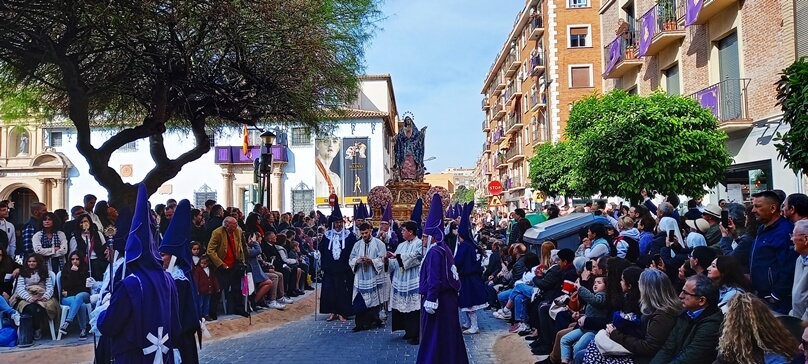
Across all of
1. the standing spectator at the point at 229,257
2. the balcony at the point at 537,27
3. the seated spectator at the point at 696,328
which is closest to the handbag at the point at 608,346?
the seated spectator at the point at 696,328

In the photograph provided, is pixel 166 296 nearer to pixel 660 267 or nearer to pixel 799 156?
pixel 660 267

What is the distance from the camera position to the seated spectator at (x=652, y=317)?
5.46m

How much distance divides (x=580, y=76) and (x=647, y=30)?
67.4 ft

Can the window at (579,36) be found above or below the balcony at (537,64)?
above

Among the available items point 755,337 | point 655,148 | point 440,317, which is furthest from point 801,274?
point 655,148

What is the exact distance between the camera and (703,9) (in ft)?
58.9

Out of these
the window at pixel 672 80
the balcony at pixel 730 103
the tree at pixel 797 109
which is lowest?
the tree at pixel 797 109

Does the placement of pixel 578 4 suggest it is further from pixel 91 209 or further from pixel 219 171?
pixel 91 209

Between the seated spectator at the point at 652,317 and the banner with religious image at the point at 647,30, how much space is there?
17.4 meters

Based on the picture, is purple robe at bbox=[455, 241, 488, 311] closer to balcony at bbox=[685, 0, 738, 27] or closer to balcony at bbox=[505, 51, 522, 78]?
balcony at bbox=[685, 0, 738, 27]

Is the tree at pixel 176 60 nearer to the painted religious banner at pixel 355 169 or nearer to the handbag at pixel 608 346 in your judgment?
the handbag at pixel 608 346

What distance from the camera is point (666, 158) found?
14781 mm

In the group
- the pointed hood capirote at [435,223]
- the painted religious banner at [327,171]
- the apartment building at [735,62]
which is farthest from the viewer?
the painted religious banner at [327,171]

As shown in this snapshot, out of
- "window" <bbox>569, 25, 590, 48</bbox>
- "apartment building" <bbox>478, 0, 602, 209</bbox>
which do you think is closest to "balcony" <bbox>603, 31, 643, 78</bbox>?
"apartment building" <bbox>478, 0, 602, 209</bbox>
